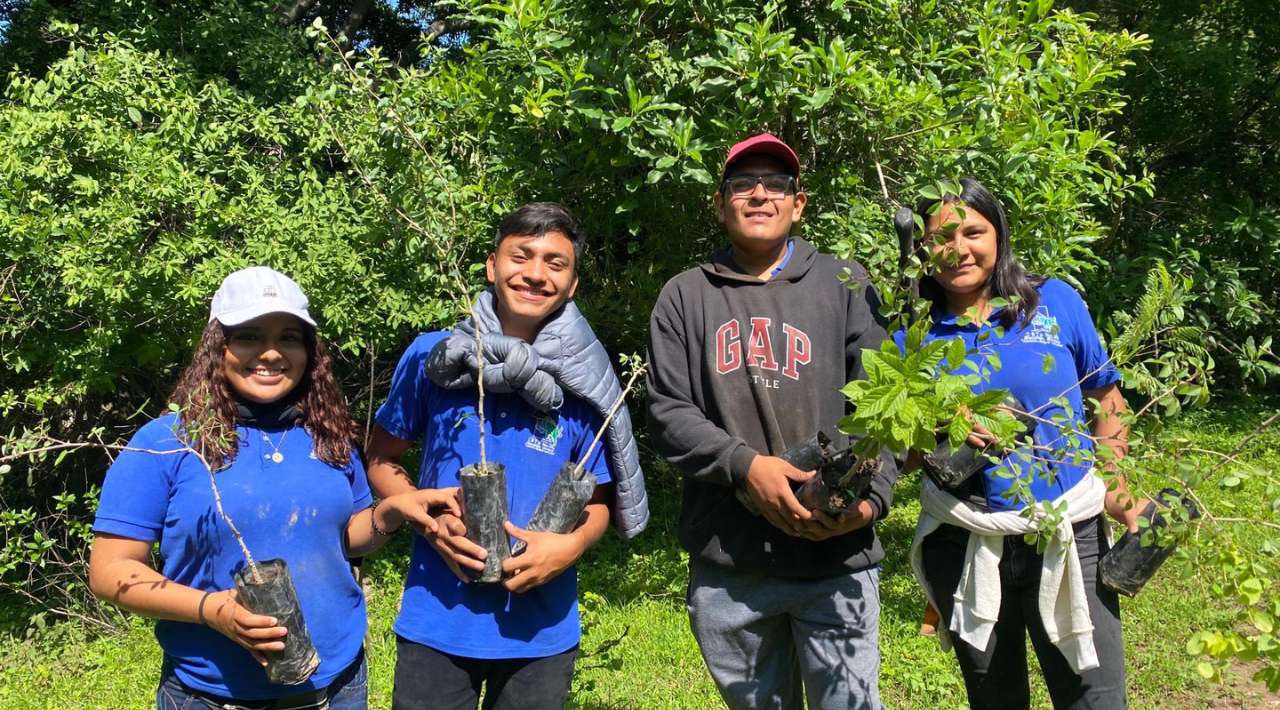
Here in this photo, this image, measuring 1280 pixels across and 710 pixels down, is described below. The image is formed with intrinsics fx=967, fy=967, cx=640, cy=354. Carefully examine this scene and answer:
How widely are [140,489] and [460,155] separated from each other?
9.06 ft

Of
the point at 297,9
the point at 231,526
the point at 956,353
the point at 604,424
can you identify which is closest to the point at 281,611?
the point at 231,526

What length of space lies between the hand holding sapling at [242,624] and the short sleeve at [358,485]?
42cm

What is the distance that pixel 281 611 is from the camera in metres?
2.06

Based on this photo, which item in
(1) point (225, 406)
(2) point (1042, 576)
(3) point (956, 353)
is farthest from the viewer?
(2) point (1042, 576)

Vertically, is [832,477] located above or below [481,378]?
below

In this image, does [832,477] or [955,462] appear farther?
[955,462]

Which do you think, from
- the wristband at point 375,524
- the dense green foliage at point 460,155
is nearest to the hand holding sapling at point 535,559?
the wristband at point 375,524

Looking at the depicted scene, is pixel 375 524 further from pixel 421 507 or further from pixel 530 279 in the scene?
pixel 530 279

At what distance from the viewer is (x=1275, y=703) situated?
13.2 feet

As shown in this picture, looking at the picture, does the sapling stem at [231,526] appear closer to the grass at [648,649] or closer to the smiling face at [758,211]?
the smiling face at [758,211]

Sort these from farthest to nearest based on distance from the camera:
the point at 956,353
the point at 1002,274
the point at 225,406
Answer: the point at 1002,274 → the point at 225,406 → the point at 956,353

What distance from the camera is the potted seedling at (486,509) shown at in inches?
87.7

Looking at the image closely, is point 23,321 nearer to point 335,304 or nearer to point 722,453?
point 335,304

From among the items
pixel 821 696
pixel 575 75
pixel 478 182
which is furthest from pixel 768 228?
pixel 478 182
